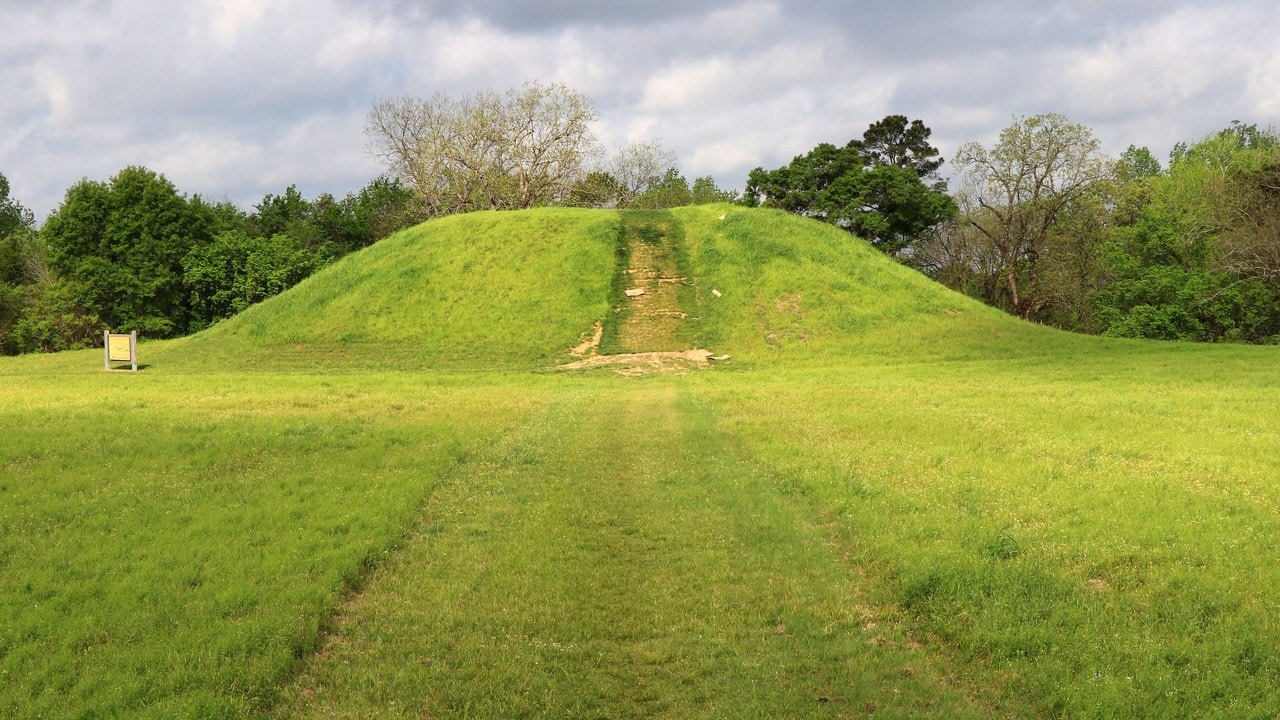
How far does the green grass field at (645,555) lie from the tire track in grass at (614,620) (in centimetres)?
4

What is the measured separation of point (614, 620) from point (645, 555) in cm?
186

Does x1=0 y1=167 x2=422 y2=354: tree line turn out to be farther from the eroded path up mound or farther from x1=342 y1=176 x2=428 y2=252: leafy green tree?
the eroded path up mound

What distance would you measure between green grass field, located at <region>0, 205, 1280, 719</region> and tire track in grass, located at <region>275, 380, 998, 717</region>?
4 cm

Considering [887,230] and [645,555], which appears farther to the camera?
[887,230]

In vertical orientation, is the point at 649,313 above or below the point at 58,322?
below

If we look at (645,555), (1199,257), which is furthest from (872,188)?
(645,555)

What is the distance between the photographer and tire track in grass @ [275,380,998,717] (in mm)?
5938

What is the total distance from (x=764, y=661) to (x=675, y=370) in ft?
90.4

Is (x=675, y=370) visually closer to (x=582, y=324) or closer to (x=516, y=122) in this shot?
(x=582, y=324)

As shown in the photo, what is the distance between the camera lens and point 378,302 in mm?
43188

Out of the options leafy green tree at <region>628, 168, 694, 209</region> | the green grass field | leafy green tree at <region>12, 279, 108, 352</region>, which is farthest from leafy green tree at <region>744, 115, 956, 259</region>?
leafy green tree at <region>12, 279, 108, 352</region>

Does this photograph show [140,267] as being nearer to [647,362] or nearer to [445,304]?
[445,304]

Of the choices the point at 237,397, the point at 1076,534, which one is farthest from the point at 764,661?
the point at 237,397

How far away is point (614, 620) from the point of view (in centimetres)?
739
